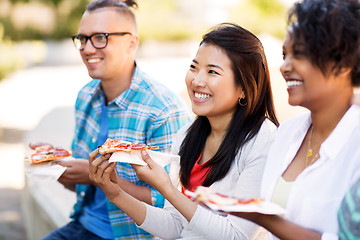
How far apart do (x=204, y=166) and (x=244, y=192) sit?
0.33 m

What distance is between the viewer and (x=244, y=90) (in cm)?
246

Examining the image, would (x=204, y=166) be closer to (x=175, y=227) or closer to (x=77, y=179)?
(x=175, y=227)

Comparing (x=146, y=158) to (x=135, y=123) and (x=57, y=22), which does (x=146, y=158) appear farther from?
(x=57, y=22)

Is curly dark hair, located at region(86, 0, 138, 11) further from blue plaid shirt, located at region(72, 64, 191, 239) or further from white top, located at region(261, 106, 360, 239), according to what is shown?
white top, located at region(261, 106, 360, 239)

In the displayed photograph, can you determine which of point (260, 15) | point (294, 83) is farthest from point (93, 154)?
point (260, 15)

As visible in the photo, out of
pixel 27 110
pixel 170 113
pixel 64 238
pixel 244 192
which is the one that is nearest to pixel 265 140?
pixel 244 192

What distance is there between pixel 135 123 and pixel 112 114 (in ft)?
0.79

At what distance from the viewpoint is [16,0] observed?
2672 centimetres

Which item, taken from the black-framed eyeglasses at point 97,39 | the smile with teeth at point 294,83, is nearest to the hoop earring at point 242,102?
the smile with teeth at point 294,83

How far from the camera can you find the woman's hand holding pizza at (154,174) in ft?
7.38

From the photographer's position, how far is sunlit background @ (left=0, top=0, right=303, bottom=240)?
23.3 ft

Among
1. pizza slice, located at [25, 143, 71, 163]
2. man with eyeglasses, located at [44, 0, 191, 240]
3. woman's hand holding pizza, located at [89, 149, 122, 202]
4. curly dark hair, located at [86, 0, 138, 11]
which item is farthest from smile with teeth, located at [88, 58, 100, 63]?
woman's hand holding pizza, located at [89, 149, 122, 202]

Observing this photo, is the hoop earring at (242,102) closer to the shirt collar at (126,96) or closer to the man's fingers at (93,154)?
the man's fingers at (93,154)

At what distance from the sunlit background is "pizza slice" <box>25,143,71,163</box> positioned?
8.73 feet
